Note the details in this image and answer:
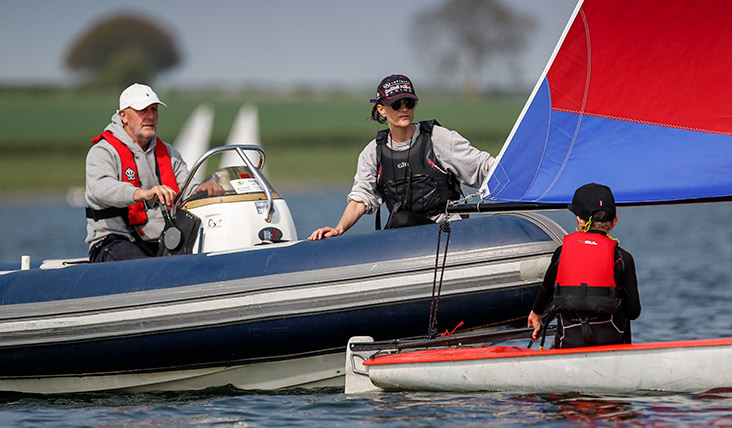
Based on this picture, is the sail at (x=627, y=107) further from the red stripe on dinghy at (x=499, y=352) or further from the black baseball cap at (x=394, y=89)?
the red stripe on dinghy at (x=499, y=352)

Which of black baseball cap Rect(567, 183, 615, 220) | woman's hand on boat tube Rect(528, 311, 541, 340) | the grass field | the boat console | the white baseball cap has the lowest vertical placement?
woman's hand on boat tube Rect(528, 311, 541, 340)

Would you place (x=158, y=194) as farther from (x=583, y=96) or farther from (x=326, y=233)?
(x=583, y=96)

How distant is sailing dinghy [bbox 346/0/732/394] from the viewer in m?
5.35

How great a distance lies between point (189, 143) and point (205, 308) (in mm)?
21261

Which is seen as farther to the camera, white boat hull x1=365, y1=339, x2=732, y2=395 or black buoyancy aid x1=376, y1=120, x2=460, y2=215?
black buoyancy aid x1=376, y1=120, x2=460, y2=215

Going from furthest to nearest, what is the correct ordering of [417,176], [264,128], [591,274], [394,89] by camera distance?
1. [264,128]
2. [417,176]
3. [394,89]
4. [591,274]

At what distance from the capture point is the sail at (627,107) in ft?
18.2

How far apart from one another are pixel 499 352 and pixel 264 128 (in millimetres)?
49154

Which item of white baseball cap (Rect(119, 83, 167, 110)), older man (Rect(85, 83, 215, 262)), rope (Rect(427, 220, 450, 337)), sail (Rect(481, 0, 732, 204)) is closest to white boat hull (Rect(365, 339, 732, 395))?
rope (Rect(427, 220, 450, 337))

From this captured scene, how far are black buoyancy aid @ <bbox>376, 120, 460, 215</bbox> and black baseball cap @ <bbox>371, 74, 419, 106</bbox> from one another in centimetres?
27

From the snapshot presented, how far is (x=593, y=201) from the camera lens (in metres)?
5.05

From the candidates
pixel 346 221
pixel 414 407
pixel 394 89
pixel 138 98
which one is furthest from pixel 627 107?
pixel 138 98

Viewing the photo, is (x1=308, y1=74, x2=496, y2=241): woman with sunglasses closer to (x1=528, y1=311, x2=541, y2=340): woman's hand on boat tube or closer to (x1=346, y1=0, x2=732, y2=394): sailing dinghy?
(x1=346, y1=0, x2=732, y2=394): sailing dinghy

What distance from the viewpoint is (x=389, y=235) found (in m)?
5.79
